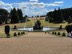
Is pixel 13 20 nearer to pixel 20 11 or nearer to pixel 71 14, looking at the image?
pixel 20 11

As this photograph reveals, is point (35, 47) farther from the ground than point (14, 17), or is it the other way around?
point (35, 47)

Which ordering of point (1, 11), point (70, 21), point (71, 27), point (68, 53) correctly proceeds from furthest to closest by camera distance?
point (1, 11) → point (70, 21) → point (71, 27) → point (68, 53)

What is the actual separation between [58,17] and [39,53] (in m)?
102

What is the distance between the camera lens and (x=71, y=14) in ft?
460

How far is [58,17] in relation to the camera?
11719cm

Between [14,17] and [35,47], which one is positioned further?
[14,17]

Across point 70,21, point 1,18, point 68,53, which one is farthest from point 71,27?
point 1,18

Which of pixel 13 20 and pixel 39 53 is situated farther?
pixel 13 20

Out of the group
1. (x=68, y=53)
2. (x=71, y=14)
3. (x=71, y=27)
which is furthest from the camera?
(x=71, y=14)

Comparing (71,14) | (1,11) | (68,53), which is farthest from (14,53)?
(71,14)

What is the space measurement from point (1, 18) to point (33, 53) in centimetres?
10591

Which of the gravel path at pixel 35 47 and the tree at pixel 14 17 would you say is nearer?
the gravel path at pixel 35 47

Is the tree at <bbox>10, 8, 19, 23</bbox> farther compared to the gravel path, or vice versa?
the tree at <bbox>10, 8, 19, 23</bbox>

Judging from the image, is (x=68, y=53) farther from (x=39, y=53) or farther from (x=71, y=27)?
(x=71, y=27)
